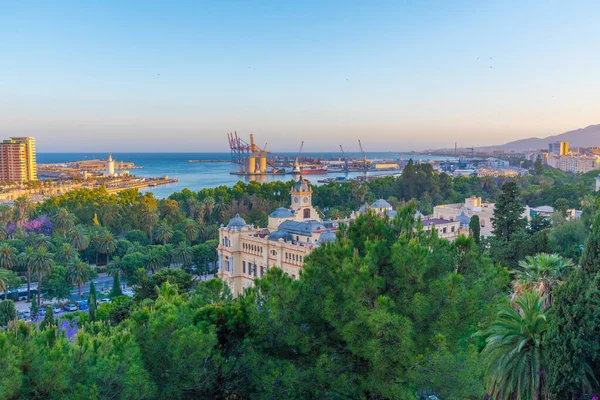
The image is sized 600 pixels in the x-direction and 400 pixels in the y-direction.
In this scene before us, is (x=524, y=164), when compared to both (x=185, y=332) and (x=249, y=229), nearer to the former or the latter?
(x=249, y=229)

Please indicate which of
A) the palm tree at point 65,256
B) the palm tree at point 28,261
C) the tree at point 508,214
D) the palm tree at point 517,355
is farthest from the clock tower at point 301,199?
the palm tree at point 517,355

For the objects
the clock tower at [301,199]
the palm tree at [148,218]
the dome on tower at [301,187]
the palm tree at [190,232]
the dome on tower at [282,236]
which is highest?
the dome on tower at [301,187]

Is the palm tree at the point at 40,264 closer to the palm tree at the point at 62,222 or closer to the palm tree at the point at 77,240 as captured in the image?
the palm tree at the point at 77,240

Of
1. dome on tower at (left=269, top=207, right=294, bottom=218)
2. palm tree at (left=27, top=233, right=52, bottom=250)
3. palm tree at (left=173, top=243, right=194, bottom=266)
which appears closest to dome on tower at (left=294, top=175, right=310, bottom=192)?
dome on tower at (left=269, top=207, right=294, bottom=218)

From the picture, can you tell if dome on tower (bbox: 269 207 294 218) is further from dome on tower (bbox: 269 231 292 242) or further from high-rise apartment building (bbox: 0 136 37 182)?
high-rise apartment building (bbox: 0 136 37 182)

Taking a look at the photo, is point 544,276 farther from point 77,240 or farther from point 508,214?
point 77,240

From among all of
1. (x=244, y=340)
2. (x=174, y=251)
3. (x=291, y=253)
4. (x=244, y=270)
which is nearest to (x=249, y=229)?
(x=244, y=270)
